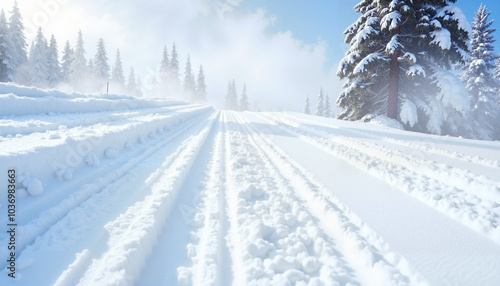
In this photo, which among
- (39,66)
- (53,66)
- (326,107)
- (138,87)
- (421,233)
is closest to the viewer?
(421,233)

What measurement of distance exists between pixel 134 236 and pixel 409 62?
13.1 m

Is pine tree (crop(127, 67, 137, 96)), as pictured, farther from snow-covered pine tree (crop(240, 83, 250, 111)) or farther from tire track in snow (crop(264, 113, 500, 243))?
tire track in snow (crop(264, 113, 500, 243))

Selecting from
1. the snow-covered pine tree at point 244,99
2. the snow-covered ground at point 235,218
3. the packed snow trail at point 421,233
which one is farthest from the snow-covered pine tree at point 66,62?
the packed snow trail at point 421,233

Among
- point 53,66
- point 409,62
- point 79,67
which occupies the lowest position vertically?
point 409,62

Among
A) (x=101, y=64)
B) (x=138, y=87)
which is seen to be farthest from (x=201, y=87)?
(x=101, y=64)

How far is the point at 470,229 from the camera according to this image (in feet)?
7.88

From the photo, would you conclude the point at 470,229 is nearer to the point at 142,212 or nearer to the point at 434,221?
the point at 434,221

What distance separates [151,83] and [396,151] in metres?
56.5

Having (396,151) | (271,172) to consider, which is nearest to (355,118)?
(396,151)

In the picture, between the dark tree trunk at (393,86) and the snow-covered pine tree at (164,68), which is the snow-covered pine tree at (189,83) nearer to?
the snow-covered pine tree at (164,68)

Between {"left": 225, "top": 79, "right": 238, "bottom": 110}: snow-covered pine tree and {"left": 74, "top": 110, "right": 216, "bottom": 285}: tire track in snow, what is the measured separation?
5909cm

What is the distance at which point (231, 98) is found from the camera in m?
61.3

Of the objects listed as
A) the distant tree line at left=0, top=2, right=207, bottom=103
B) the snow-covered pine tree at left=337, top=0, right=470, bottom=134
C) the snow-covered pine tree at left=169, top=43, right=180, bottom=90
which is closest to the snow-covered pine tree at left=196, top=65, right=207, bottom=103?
the distant tree line at left=0, top=2, right=207, bottom=103

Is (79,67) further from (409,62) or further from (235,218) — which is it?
(235,218)
